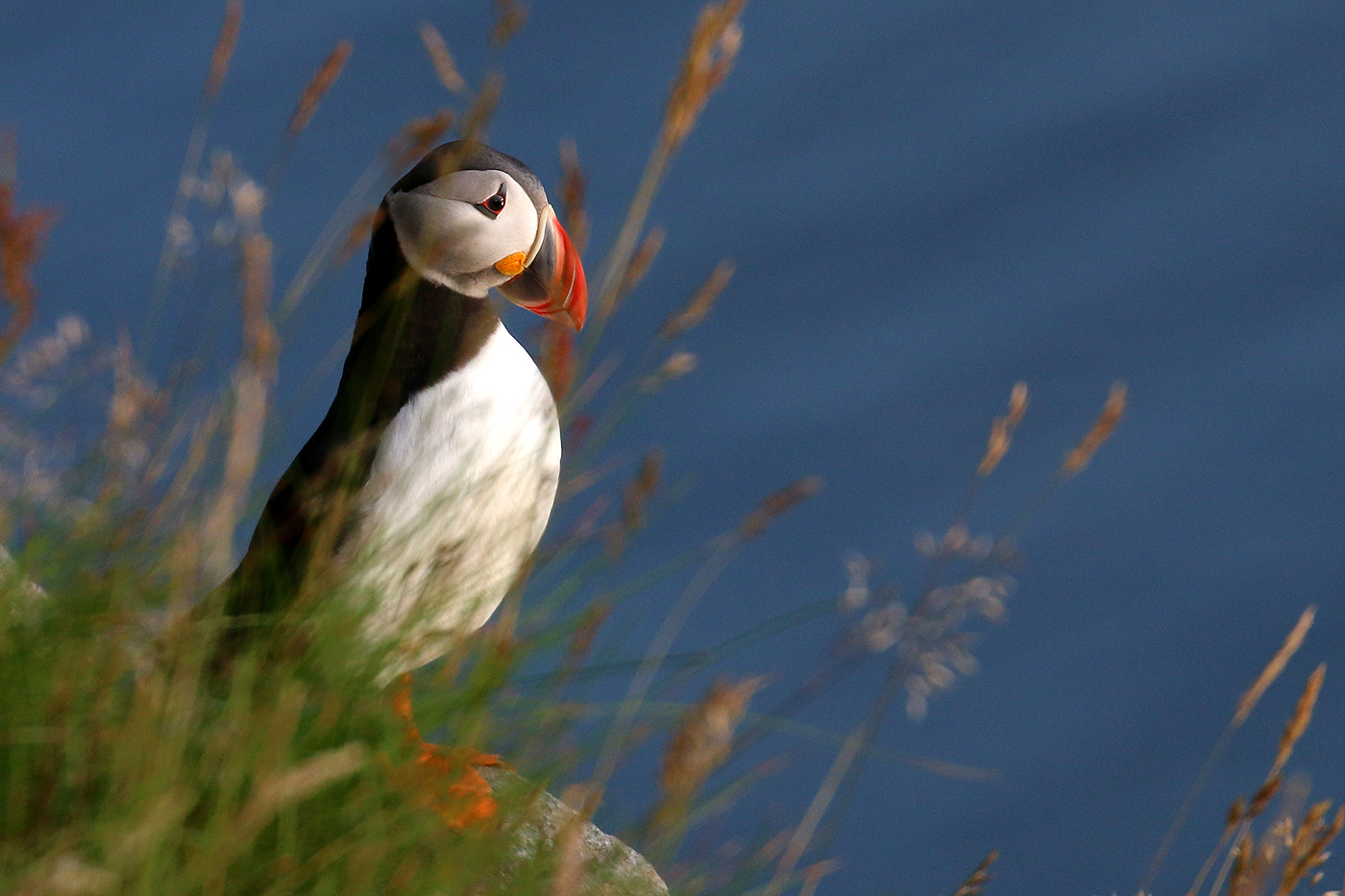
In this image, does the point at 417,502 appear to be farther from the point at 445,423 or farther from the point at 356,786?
the point at 356,786

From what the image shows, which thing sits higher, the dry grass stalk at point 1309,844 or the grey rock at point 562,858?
the dry grass stalk at point 1309,844

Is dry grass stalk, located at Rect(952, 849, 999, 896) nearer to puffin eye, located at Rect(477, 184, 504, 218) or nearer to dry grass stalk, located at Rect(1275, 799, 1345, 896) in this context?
dry grass stalk, located at Rect(1275, 799, 1345, 896)

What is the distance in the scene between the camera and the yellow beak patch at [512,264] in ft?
9.71

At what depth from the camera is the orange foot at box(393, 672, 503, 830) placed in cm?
179

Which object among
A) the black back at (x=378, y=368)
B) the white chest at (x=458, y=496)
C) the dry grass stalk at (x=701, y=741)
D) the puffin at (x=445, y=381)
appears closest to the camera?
the dry grass stalk at (x=701, y=741)

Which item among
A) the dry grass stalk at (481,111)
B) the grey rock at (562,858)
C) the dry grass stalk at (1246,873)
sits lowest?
the grey rock at (562,858)

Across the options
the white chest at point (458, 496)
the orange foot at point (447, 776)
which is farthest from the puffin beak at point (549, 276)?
the orange foot at point (447, 776)

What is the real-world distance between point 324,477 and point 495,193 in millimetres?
734

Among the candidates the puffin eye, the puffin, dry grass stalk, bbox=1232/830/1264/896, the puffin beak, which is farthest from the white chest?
dry grass stalk, bbox=1232/830/1264/896

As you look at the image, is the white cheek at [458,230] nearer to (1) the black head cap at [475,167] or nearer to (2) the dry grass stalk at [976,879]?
(1) the black head cap at [475,167]

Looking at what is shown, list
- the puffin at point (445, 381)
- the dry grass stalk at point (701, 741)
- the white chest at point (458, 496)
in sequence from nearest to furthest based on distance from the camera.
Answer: the dry grass stalk at point (701, 741) < the white chest at point (458, 496) < the puffin at point (445, 381)

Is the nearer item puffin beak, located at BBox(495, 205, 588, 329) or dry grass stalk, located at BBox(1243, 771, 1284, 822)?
dry grass stalk, located at BBox(1243, 771, 1284, 822)

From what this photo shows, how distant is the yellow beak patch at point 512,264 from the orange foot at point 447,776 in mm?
1150

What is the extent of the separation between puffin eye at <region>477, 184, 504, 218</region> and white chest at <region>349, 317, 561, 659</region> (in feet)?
0.81
